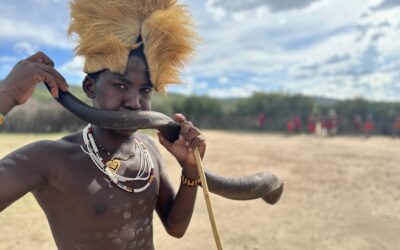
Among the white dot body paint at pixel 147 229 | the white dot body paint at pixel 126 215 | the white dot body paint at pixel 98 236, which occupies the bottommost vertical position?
the white dot body paint at pixel 147 229

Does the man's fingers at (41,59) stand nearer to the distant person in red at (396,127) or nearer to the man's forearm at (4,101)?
the man's forearm at (4,101)

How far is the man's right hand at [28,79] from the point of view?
62.9 inches

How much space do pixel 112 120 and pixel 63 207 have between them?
487mm

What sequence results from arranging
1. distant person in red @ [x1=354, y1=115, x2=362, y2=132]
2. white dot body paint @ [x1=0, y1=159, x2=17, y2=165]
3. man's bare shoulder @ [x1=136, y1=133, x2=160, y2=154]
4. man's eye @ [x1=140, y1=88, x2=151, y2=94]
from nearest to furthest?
white dot body paint @ [x1=0, y1=159, x2=17, y2=165]
man's eye @ [x1=140, y1=88, x2=151, y2=94]
man's bare shoulder @ [x1=136, y1=133, x2=160, y2=154]
distant person in red @ [x1=354, y1=115, x2=362, y2=132]

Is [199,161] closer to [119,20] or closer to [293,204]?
[119,20]

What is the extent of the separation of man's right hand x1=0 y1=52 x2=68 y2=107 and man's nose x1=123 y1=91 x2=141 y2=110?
0.26 m

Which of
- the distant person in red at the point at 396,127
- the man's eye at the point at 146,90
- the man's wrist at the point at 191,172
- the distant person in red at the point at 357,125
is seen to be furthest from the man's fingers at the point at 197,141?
the distant person in red at the point at 357,125

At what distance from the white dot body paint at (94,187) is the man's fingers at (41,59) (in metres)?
0.57

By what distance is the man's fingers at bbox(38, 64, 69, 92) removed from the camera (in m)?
1.63

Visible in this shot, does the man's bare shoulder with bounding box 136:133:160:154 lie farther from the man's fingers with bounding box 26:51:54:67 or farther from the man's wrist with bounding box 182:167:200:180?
the man's fingers with bounding box 26:51:54:67

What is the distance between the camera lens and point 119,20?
1824mm

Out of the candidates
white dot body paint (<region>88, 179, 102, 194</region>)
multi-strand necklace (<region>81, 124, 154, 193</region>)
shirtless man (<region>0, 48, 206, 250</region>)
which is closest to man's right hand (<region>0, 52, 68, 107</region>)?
shirtless man (<region>0, 48, 206, 250</region>)

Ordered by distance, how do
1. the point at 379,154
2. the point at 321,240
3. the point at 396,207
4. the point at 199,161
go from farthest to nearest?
the point at 379,154, the point at 396,207, the point at 321,240, the point at 199,161

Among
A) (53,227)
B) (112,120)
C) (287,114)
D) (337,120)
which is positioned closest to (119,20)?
(112,120)
